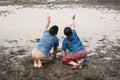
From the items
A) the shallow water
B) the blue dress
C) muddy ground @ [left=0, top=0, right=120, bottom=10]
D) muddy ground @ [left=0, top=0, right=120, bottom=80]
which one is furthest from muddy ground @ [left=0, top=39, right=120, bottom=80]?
muddy ground @ [left=0, top=0, right=120, bottom=10]

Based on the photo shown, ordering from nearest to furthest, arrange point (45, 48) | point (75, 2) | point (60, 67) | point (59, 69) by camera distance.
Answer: point (59, 69)
point (60, 67)
point (45, 48)
point (75, 2)

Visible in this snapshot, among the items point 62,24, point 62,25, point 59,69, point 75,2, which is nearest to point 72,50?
point 59,69

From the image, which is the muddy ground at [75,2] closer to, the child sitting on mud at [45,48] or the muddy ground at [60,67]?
the muddy ground at [60,67]

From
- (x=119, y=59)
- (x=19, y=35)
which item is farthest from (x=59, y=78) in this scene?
(x=19, y=35)

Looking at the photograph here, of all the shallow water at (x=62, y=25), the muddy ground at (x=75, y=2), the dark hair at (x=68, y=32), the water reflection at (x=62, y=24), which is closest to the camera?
the dark hair at (x=68, y=32)

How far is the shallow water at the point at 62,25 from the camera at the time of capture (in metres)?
11.2

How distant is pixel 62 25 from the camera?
13602 mm

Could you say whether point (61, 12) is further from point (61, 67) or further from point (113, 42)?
point (61, 67)

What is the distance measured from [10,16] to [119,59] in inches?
349

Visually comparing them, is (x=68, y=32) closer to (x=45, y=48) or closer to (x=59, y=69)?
(x=45, y=48)

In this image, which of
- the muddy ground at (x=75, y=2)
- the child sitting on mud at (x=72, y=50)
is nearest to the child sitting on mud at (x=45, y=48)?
the child sitting on mud at (x=72, y=50)

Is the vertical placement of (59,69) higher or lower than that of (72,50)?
lower

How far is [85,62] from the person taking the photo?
27.1 ft

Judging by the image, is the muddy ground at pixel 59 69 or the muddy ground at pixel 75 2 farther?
the muddy ground at pixel 75 2
